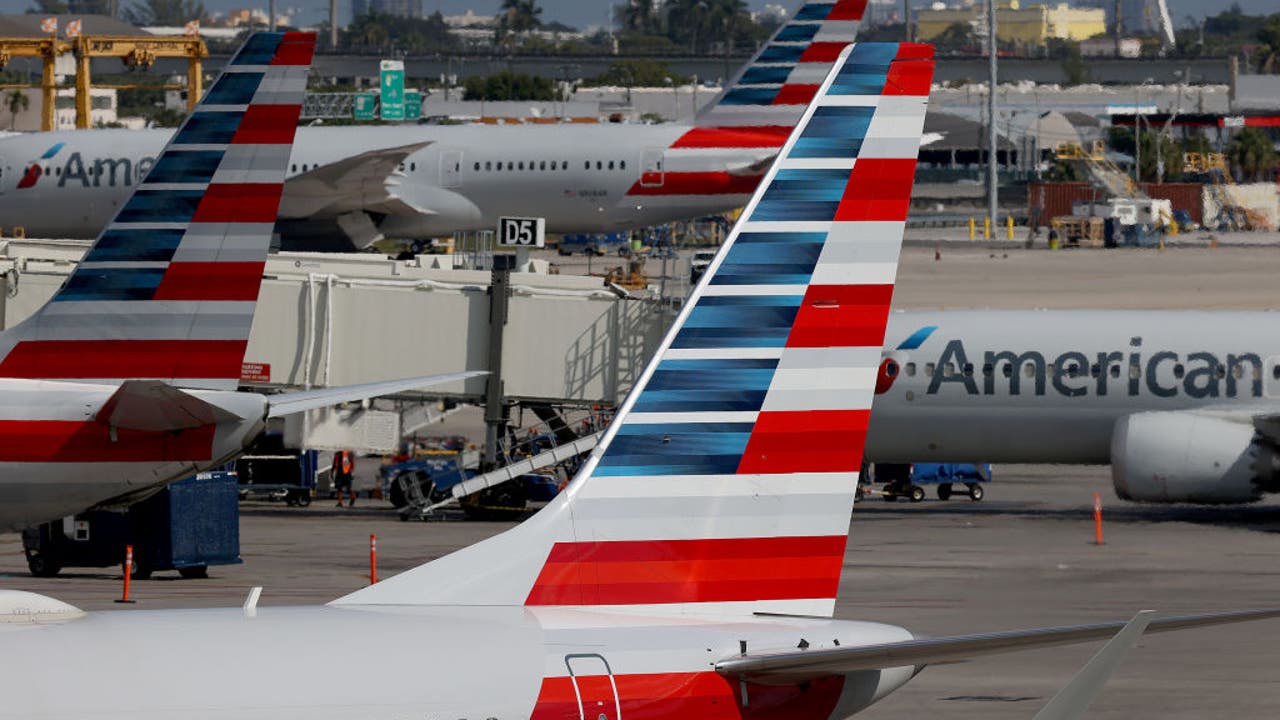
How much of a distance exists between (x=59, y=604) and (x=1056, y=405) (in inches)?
1088

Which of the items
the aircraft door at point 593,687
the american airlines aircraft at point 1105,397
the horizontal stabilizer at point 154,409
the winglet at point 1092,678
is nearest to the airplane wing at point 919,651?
the winglet at point 1092,678

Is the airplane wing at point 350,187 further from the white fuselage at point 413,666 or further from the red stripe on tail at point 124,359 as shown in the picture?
the white fuselage at point 413,666

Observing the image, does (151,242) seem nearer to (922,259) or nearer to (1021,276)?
(1021,276)

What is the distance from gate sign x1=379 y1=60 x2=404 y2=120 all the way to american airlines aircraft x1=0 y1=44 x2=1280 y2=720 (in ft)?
358

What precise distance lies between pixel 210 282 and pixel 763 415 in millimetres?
9079

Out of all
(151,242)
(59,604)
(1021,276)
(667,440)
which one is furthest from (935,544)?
(1021,276)

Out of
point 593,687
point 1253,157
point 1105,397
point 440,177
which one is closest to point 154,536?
point 1105,397

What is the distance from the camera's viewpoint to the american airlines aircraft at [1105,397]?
33625mm

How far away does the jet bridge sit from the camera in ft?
123

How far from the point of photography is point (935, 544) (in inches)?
1275

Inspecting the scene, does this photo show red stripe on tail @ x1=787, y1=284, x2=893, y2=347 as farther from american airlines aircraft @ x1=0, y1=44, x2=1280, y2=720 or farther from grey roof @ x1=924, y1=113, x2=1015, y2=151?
grey roof @ x1=924, y1=113, x2=1015, y2=151

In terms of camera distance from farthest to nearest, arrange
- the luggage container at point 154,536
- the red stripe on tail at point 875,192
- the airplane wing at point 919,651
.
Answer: the luggage container at point 154,536 → the red stripe on tail at point 875,192 → the airplane wing at point 919,651

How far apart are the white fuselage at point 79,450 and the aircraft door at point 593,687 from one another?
894cm

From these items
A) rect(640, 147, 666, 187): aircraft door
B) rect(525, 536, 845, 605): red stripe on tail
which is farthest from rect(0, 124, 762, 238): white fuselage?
rect(525, 536, 845, 605): red stripe on tail
